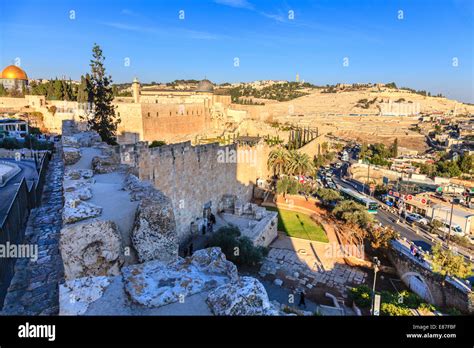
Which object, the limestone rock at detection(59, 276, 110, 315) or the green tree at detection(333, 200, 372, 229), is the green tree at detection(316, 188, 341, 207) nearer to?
the green tree at detection(333, 200, 372, 229)

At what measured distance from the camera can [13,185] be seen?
11602 millimetres

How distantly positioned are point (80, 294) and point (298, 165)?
18.5 m

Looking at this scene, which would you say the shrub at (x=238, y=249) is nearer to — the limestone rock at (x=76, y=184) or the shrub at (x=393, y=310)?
the shrub at (x=393, y=310)

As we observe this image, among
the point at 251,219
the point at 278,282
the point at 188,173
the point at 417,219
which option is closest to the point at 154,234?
the point at 278,282

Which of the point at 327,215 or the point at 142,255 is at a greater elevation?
the point at 142,255

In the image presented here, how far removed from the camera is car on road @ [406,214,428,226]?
1739 cm

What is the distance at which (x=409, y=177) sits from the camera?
26688 mm

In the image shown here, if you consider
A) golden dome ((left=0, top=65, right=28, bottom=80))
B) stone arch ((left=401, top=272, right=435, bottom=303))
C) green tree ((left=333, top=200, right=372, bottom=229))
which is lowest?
stone arch ((left=401, top=272, right=435, bottom=303))

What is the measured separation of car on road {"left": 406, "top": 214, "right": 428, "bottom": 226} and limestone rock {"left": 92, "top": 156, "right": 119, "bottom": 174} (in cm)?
1629

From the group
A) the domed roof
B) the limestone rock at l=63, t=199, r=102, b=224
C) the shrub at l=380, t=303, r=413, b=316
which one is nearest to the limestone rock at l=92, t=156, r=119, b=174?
the limestone rock at l=63, t=199, r=102, b=224

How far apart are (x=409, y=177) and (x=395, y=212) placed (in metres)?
8.86

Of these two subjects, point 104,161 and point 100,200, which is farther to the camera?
point 104,161
